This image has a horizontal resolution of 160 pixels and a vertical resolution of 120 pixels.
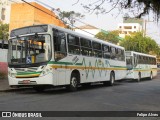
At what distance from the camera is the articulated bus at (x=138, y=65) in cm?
3106

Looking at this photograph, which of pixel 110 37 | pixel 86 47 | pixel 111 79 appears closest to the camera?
pixel 86 47

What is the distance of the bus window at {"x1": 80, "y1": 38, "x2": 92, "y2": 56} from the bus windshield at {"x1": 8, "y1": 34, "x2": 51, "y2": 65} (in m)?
3.74

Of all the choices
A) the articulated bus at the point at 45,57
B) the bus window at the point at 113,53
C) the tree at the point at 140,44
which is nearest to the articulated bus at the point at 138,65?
the bus window at the point at 113,53

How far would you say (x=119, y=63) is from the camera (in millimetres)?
25484

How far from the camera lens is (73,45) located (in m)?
17.2

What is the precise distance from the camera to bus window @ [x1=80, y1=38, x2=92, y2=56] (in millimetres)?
18438

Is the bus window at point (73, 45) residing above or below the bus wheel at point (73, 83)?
above

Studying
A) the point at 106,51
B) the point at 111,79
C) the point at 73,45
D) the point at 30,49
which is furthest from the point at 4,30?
the point at 30,49

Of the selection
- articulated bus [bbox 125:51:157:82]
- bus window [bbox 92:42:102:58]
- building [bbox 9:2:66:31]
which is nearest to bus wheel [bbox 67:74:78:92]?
bus window [bbox 92:42:102:58]

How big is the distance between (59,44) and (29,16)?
1593 inches

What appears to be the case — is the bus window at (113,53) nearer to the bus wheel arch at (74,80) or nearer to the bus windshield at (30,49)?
the bus wheel arch at (74,80)

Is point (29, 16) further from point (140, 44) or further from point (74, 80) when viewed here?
point (74, 80)

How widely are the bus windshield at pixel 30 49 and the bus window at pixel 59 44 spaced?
50 centimetres

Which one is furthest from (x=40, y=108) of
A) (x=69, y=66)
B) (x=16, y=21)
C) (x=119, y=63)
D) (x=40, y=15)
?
(x=16, y=21)
